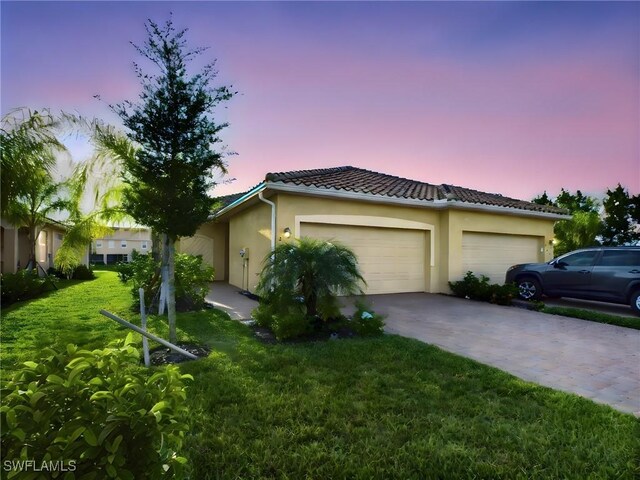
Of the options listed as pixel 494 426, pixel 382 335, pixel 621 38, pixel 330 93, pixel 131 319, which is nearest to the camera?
pixel 494 426

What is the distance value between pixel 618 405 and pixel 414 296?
24.4 feet

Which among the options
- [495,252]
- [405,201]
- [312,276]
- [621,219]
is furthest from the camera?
[621,219]

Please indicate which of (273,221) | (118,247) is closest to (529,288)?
(273,221)

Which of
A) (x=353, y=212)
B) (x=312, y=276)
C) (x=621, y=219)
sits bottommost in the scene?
(x=312, y=276)

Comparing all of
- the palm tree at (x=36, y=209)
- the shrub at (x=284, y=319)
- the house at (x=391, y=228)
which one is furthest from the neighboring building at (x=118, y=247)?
the shrub at (x=284, y=319)

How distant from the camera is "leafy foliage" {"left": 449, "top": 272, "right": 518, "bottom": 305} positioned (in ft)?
32.7

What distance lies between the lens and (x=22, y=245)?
16625mm

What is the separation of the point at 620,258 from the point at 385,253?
6439 mm

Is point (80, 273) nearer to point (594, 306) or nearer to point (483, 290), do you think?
point (483, 290)

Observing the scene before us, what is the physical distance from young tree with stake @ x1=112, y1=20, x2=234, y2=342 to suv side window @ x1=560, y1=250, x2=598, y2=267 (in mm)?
10452

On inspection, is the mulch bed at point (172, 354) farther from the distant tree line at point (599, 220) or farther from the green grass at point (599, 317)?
the distant tree line at point (599, 220)

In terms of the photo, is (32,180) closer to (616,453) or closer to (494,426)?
(494,426)

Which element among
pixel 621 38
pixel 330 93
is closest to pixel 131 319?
pixel 330 93

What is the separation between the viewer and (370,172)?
1519 centimetres
